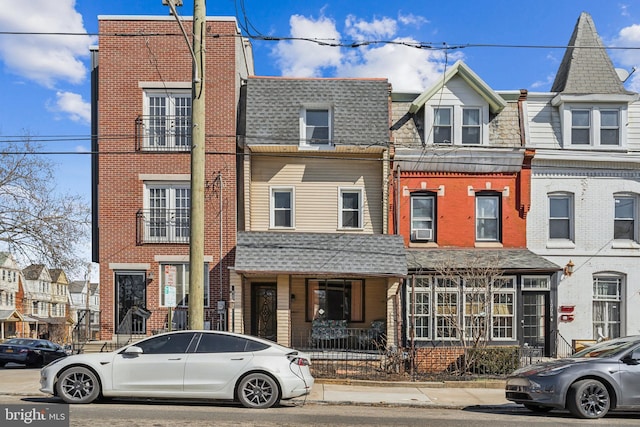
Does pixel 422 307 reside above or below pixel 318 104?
below

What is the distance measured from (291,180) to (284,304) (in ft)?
13.9

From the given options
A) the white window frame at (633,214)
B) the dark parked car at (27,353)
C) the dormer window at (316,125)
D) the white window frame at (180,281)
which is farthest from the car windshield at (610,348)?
the dark parked car at (27,353)

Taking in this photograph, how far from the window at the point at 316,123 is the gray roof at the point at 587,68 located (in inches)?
317

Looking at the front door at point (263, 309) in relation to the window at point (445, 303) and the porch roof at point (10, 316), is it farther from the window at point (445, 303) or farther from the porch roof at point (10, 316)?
the porch roof at point (10, 316)

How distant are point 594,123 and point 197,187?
47.4 feet

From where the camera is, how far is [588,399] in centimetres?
1117

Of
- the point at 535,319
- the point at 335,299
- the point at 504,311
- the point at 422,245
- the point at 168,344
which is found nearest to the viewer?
the point at 168,344

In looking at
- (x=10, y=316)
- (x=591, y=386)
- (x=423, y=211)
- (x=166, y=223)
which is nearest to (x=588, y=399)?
(x=591, y=386)

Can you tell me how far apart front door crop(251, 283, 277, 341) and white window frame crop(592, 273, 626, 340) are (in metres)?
10.5

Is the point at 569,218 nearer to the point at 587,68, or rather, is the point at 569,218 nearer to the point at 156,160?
the point at 587,68

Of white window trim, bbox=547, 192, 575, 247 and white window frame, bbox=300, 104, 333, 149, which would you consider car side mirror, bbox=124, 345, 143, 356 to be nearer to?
white window frame, bbox=300, 104, 333, 149

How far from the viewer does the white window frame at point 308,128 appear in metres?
21.3

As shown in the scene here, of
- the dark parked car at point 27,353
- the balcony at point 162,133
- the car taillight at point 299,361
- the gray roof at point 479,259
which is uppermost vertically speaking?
the balcony at point 162,133

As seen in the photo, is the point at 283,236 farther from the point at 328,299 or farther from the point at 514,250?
the point at 514,250
